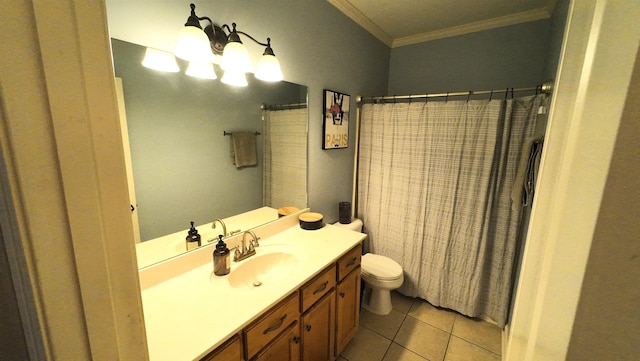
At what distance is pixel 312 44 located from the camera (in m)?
1.69

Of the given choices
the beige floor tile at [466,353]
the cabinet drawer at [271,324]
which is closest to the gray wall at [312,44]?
the cabinet drawer at [271,324]

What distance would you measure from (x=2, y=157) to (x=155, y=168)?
0.96m

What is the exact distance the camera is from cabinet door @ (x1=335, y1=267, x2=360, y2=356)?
4.82 ft

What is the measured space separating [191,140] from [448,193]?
193 cm

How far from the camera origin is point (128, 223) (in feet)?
1.21

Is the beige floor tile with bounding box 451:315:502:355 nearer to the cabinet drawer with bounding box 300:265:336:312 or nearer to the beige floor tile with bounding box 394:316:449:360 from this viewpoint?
the beige floor tile with bounding box 394:316:449:360

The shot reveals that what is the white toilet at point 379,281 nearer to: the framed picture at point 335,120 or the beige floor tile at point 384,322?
the beige floor tile at point 384,322

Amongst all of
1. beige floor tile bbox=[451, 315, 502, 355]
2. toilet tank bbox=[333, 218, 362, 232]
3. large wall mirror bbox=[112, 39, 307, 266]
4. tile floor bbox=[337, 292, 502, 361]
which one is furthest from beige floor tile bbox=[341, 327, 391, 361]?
large wall mirror bbox=[112, 39, 307, 266]

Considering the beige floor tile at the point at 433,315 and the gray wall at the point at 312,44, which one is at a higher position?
the gray wall at the point at 312,44

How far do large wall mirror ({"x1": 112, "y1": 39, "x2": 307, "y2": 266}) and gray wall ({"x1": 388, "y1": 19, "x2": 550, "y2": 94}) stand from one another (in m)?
1.59

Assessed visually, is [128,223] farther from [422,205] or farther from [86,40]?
[422,205]

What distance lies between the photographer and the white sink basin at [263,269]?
1.22 m

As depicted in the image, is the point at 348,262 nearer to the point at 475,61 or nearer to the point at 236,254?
the point at 236,254

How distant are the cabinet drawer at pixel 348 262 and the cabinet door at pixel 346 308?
0.04 meters
